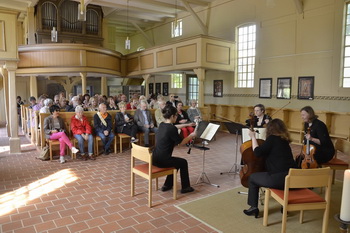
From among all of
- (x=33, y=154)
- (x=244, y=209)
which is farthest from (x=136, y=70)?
(x=244, y=209)

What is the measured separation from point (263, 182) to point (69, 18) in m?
13.3

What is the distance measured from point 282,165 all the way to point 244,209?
89 centimetres

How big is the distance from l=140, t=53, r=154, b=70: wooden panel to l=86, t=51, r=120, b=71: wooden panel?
129 cm

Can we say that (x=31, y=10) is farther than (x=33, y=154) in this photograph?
Yes

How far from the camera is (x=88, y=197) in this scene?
3973 millimetres

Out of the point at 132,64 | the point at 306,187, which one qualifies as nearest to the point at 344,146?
the point at 306,187

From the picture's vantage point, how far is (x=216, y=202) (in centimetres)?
381

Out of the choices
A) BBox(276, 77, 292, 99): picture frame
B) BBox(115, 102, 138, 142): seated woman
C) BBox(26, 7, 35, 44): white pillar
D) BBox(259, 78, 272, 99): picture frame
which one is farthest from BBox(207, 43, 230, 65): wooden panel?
BBox(26, 7, 35, 44): white pillar

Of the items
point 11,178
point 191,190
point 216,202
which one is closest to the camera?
point 216,202

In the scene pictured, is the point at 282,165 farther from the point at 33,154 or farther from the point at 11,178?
the point at 33,154

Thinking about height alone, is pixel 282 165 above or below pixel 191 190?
above

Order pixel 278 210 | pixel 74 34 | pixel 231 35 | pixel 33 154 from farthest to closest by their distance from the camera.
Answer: pixel 74 34, pixel 231 35, pixel 33 154, pixel 278 210

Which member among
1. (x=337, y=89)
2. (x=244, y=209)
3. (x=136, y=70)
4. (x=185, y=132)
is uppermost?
(x=136, y=70)

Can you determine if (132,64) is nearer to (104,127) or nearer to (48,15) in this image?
(48,15)
